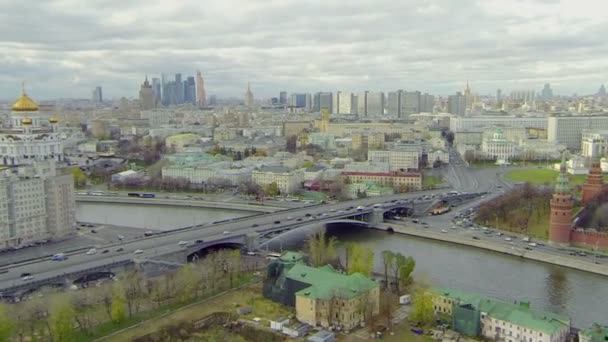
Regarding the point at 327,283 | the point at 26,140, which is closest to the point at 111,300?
the point at 327,283

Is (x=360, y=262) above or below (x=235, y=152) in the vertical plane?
below

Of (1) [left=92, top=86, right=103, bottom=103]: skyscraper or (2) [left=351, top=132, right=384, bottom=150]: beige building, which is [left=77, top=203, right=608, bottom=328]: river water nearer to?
(2) [left=351, top=132, right=384, bottom=150]: beige building

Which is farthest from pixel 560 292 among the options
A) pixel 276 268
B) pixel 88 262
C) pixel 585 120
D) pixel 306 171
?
pixel 585 120

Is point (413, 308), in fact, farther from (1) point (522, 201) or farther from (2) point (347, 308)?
(1) point (522, 201)

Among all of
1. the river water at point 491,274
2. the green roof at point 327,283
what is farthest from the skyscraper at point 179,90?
the green roof at point 327,283

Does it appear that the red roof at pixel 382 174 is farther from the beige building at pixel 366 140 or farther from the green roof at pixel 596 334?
the green roof at pixel 596 334

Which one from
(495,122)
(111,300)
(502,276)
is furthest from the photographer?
(495,122)

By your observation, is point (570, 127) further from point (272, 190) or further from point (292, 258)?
point (292, 258)

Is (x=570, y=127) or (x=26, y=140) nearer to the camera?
(x=26, y=140)
